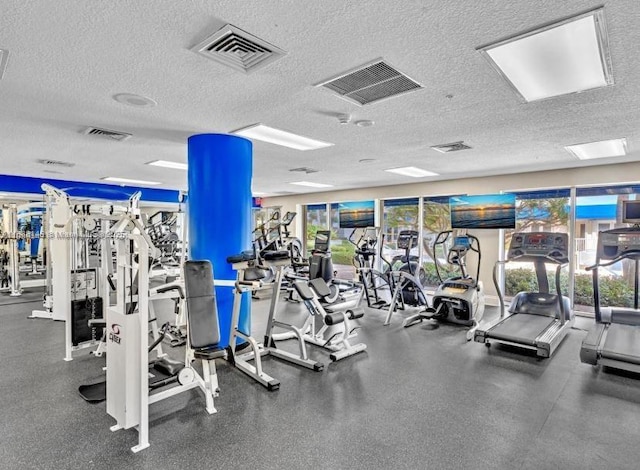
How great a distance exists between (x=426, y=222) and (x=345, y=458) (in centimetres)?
687

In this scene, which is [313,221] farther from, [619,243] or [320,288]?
[619,243]

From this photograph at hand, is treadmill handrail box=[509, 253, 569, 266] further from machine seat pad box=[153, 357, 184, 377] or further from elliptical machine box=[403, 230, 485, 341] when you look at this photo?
machine seat pad box=[153, 357, 184, 377]

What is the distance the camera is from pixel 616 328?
4461mm

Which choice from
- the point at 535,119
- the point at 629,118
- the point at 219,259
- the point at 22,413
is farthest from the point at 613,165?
the point at 22,413

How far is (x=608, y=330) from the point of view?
174 inches

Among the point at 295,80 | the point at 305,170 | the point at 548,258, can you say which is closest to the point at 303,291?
the point at 295,80

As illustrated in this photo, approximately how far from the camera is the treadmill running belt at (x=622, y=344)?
3680mm

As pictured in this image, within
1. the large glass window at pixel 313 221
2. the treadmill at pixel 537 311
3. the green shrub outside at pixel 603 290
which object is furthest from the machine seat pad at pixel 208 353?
the large glass window at pixel 313 221

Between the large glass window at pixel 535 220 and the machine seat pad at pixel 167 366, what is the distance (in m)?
6.30

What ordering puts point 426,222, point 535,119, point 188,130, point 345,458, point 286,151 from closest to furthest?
point 345,458
point 535,119
point 188,130
point 286,151
point 426,222

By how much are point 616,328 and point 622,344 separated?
24.7 inches

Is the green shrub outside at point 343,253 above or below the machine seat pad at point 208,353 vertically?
above

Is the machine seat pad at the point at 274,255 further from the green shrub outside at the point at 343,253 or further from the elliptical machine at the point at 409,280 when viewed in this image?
the green shrub outside at the point at 343,253

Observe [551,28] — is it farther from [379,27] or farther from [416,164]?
[416,164]
